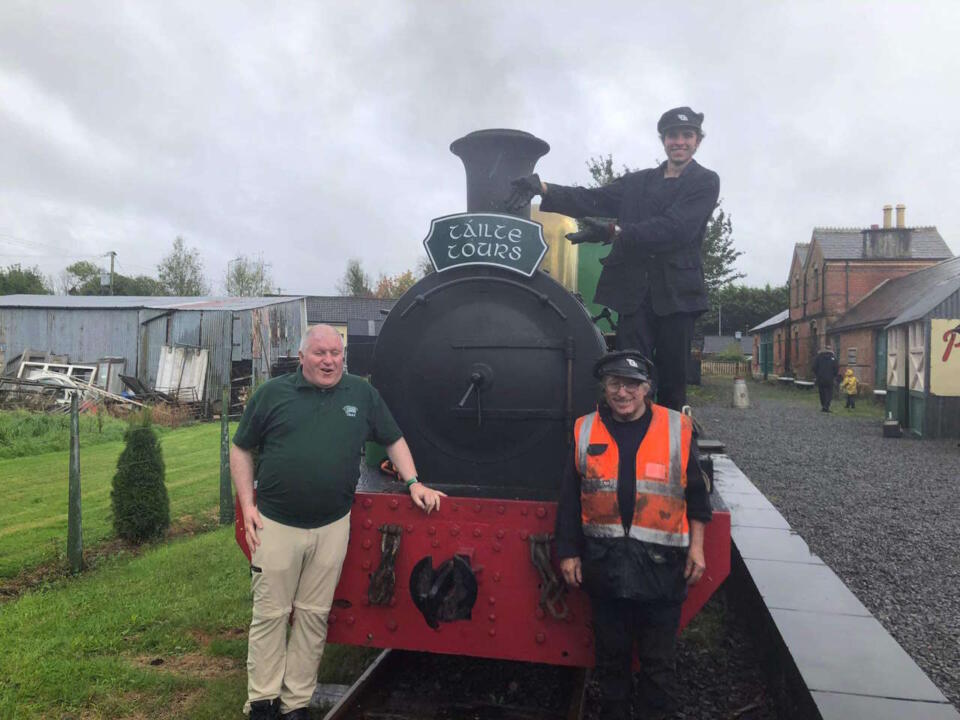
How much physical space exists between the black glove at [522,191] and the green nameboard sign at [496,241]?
1.07 ft

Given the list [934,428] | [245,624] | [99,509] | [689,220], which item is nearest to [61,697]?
[245,624]

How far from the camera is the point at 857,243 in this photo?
96.9 feet

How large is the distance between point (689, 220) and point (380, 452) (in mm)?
1818

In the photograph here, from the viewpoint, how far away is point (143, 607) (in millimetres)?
4539

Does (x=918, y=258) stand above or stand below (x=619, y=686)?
above

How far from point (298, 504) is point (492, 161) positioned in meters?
1.94

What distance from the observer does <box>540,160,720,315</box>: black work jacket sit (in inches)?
132

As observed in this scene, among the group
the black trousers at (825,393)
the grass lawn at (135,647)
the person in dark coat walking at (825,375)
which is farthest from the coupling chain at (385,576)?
the black trousers at (825,393)

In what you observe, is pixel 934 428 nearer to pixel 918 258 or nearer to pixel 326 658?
pixel 326 658

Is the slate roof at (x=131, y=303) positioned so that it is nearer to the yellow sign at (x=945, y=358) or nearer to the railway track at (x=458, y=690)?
the yellow sign at (x=945, y=358)

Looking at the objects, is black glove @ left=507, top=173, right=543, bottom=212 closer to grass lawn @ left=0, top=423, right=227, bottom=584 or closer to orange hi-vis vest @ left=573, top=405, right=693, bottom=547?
orange hi-vis vest @ left=573, top=405, right=693, bottom=547

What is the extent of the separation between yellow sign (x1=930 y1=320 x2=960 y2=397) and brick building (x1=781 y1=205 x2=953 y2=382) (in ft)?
41.9

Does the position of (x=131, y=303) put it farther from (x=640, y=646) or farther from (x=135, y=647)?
(x=640, y=646)

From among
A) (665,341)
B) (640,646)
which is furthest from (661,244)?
(640,646)
